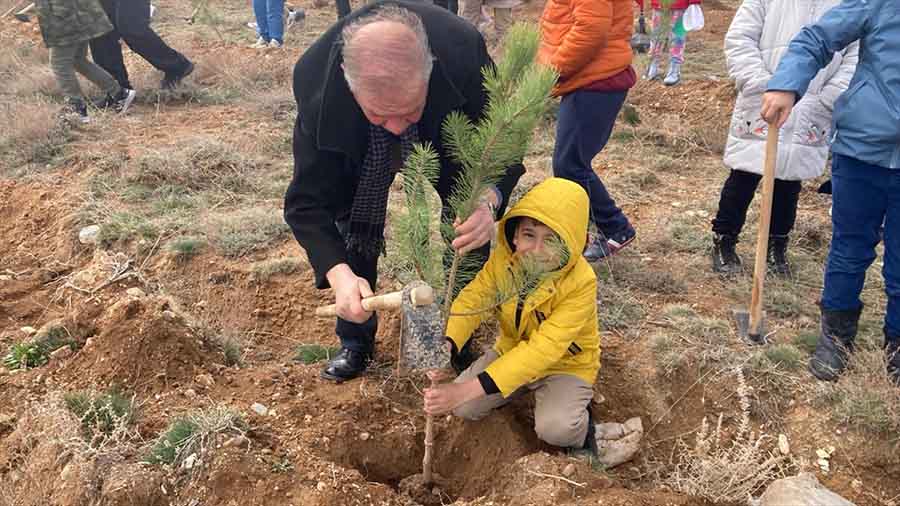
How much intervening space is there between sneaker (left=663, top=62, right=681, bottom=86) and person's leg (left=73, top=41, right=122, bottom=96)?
5096 millimetres

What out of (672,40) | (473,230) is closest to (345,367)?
(473,230)

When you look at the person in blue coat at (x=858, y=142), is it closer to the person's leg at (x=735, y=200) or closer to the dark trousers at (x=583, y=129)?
the person's leg at (x=735, y=200)

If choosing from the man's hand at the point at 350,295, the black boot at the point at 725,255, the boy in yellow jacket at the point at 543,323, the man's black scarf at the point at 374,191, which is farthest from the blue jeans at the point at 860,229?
the man's hand at the point at 350,295

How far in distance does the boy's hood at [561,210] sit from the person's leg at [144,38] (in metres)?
5.18

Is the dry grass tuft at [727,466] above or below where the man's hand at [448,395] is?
below

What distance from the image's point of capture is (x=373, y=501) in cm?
216

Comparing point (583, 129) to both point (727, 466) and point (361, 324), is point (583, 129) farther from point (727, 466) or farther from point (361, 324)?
point (727, 466)

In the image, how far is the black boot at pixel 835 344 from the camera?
2773mm

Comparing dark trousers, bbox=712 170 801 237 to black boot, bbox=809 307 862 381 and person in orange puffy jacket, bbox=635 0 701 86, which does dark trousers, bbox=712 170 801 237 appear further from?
person in orange puffy jacket, bbox=635 0 701 86

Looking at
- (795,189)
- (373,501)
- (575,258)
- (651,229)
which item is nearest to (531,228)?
(575,258)

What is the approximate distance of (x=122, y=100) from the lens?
6.16 metres

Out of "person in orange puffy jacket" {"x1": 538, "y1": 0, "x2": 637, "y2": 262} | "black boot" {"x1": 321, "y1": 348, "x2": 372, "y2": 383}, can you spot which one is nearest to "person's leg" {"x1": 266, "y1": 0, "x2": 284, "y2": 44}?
"person in orange puffy jacket" {"x1": 538, "y1": 0, "x2": 637, "y2": 262}

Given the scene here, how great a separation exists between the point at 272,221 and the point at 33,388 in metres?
1.73

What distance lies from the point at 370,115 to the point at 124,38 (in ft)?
17.4
